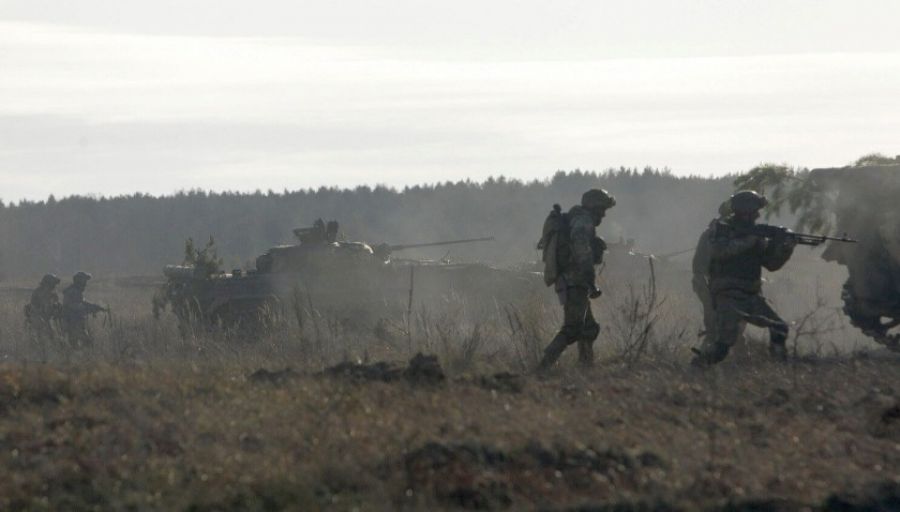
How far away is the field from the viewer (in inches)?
304

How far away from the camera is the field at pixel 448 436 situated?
7.73 meters

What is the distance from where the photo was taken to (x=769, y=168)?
720 inches

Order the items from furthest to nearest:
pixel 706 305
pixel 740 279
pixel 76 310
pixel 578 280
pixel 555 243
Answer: pixel 76 310 < pixel 706 305 < pixel 555 243 < pixel 578 280 < pixel 740 279

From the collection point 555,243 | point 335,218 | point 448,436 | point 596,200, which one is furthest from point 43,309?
point 335,218

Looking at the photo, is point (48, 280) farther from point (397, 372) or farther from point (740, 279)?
point (397, 372)

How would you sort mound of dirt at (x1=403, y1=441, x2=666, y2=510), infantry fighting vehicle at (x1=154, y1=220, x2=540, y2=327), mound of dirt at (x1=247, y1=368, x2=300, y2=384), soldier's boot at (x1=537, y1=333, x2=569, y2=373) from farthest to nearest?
infantry fighting vehicle at (x1=154, y1=220, x2=540, y2=327), soldier's boot at (x1=537, y1=333, x2=569, y2=373), mound of dirt at (x1=247, y1=368, x2=300, y2=384), mound of dirt at (x1=403, y1=441, x2=666, y2=510)

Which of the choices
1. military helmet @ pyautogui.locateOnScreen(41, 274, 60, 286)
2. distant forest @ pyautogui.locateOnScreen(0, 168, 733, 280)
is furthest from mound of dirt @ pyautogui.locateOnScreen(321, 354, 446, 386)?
distant forest @ pyautogui.locateOnScreen(0, 168, 733, 280)

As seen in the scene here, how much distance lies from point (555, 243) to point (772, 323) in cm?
208

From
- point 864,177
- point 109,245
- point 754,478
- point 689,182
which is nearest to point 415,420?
point 754,478

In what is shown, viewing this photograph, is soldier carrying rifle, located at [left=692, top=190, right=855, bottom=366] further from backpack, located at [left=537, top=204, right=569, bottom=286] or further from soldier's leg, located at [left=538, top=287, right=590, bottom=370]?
backpack, located at [left=537, top=204, right=569, bottom=286]

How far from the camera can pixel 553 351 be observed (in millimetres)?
14172

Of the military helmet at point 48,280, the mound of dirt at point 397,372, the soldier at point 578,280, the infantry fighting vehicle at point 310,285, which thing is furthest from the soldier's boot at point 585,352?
Result: the military helmet at point 48,280

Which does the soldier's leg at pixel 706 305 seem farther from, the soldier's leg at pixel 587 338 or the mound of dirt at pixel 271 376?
the mound of dirt at pixel 271 376

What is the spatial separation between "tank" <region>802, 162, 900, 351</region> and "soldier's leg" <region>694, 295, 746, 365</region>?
310 cm
